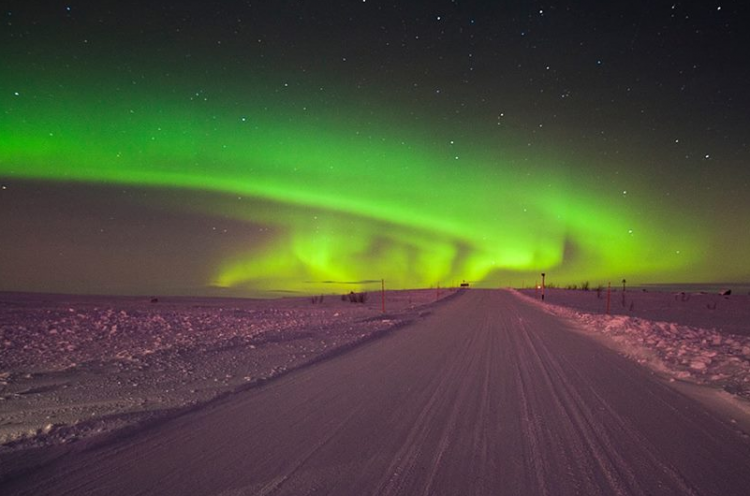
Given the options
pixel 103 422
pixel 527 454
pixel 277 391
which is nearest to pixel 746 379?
pixel 527 454

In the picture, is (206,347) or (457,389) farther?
(206,347)

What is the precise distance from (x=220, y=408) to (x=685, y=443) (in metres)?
5.61

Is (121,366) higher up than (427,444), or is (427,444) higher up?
(427,444)

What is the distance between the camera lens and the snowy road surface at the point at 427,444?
369 centimetres

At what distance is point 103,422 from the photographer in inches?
207

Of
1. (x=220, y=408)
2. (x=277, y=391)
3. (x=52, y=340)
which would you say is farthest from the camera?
(x=52, y=340)

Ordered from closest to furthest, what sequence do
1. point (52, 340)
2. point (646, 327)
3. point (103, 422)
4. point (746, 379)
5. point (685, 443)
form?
point (685, 443) → point (103, 422) → point (746, 379) → point (52, 340) → point (646, 327)

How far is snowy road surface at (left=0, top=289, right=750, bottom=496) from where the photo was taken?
145 inches

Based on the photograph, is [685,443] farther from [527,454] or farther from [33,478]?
[33,478]

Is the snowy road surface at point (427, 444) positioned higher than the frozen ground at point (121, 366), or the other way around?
the snowy road surface at point (427, 444)

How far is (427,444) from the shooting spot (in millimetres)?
4551

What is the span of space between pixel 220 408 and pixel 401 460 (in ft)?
9.82

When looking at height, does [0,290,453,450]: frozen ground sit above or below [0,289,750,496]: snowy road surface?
below

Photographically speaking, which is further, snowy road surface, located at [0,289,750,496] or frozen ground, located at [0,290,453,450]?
frozen ground, located at [0,290,453,450]
